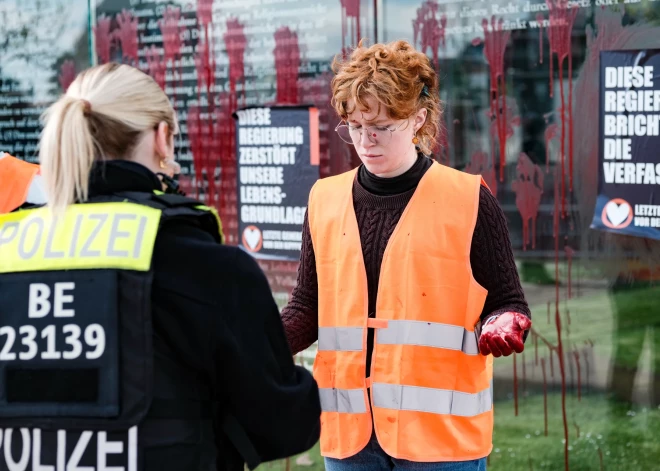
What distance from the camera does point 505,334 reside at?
261cm

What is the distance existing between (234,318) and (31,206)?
54 cm

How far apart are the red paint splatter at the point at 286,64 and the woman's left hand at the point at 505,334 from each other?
2382 mm

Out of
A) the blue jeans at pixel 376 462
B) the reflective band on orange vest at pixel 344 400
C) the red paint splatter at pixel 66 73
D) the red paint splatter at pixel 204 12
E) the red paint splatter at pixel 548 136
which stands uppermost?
the red paint splatter at pixel 204 12

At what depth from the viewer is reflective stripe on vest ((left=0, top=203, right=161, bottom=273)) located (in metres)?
1.98

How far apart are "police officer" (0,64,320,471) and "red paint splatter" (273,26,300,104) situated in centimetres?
275

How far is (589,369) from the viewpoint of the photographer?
4148 millimetres

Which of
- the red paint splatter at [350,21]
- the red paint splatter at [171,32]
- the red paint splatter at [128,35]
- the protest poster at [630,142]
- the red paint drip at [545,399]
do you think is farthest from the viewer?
the red paint splatter at [128,35]

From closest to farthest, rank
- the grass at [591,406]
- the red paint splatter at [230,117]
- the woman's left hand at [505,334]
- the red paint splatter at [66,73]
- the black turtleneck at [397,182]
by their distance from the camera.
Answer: the woman's left hand at [505,334] → the black turtleneck at [397,182] → the grass at [591,406] → the red paint splatter at [230,117] → the red paint splatter at [66,73]

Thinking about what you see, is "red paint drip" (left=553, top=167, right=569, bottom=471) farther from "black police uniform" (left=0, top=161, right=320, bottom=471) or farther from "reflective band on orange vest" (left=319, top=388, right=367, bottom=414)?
"black police uniform" (left=0, top=161, right=320, bottom=471)

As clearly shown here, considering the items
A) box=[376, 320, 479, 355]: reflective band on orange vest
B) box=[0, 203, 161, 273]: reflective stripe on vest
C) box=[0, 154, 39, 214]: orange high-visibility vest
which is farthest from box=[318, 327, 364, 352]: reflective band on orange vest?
box=[0, 154, 39, 214]: orange high-visibility vest

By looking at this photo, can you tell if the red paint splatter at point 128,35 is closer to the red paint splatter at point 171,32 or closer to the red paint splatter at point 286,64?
the red paint splatter at point 171,32

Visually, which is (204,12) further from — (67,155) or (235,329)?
(235,329)

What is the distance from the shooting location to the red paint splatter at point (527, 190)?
4188 mm

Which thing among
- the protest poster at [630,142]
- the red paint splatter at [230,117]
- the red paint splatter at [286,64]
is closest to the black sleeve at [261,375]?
the protest poster at [630,142]
